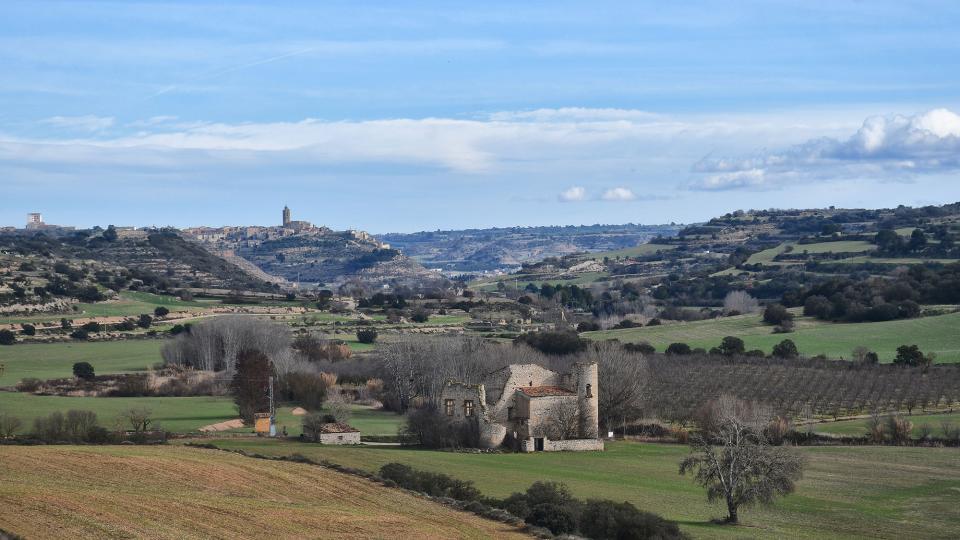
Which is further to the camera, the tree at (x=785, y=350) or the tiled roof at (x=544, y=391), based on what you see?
the tree at (x=785, y=350)

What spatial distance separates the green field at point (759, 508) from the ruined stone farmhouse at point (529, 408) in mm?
1401

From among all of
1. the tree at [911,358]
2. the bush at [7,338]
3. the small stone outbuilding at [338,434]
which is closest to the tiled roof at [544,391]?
the small stone outbuilding at [338,434]

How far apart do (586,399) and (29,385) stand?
122 ft

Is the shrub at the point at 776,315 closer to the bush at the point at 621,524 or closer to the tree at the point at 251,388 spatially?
the tree at the point at 251,388

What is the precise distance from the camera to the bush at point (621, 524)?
3553 cm

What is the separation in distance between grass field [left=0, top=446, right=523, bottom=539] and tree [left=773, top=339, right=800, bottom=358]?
190 ft

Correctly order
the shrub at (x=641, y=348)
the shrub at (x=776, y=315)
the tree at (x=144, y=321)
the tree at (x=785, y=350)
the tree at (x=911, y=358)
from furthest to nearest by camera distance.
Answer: the tree at (x=144, y=321) < the shrub at (x=776, y=315) < the shrub at (x=641, y=348) < the tree at (x=785, y=350) < the tree at (x=911, y=358)

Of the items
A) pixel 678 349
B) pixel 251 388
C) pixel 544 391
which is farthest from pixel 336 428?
pixel 678 349

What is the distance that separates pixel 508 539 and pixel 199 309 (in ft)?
326

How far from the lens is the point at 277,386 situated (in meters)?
74.9

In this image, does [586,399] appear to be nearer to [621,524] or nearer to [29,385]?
[621,524]

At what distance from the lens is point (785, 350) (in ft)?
314

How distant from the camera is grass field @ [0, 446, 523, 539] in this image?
100.0ft

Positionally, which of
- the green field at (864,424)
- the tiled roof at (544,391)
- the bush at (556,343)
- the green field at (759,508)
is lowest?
the green field at (864,424)
